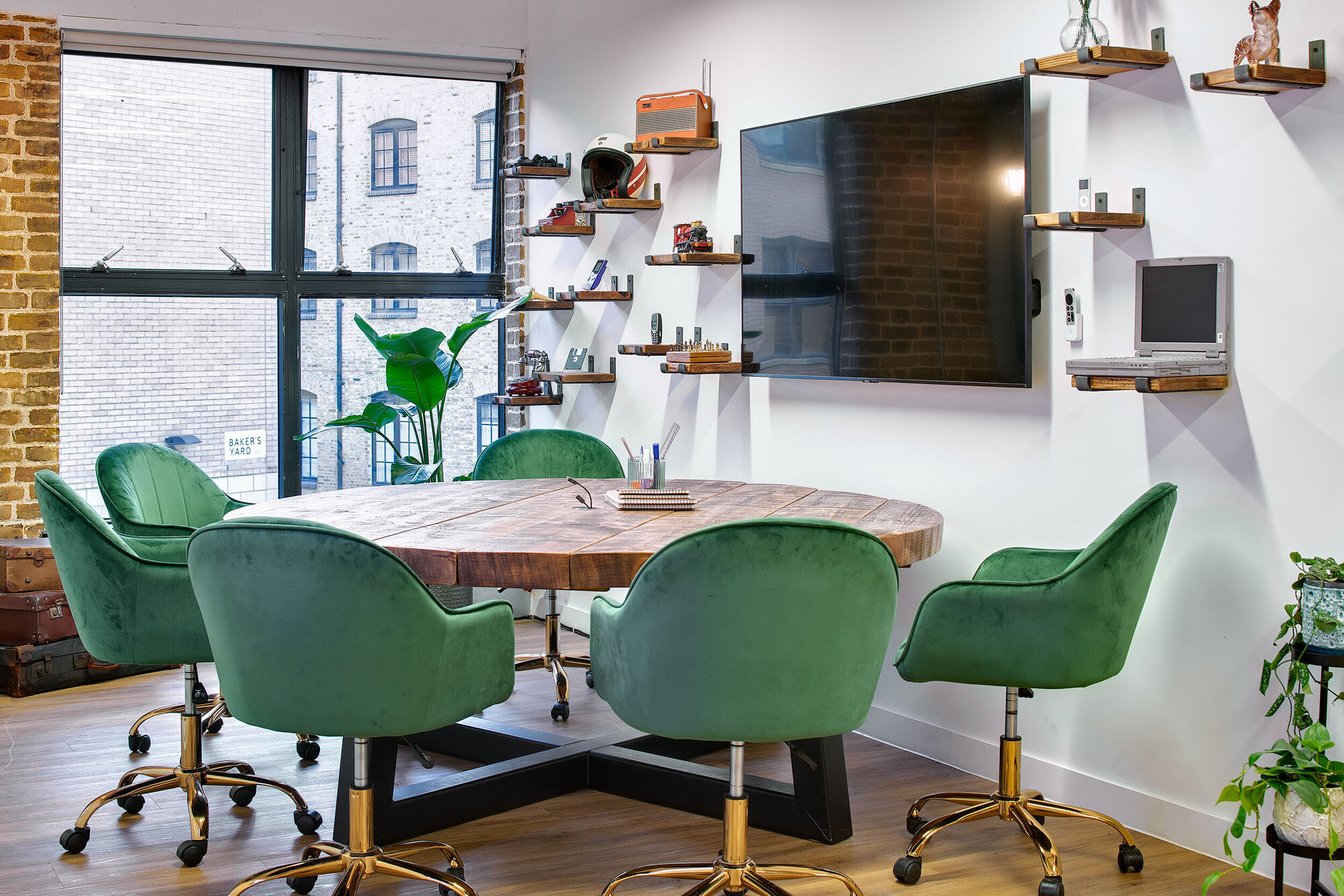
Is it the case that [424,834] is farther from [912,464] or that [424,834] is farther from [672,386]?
[672,386]

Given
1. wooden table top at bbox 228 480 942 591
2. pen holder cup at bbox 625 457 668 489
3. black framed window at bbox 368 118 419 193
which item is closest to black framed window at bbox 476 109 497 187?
black framed window at bbox 368 118 419 193

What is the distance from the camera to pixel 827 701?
2525mm

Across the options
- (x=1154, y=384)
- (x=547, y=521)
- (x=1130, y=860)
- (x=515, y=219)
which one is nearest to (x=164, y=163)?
(x=515, y=219)

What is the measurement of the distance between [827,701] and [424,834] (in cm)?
139

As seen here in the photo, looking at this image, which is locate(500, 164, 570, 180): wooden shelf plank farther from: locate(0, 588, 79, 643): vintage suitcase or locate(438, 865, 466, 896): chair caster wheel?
locate(438, 865, 466, 896): chair caster wheel

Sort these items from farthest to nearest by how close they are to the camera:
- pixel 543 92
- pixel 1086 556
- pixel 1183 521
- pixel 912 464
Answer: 1. pixel 543 92
2. pixel 912 464
3. pixel 1183 521
4. pixel 1086 556

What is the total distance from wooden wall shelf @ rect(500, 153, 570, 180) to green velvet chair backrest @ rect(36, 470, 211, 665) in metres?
3.10

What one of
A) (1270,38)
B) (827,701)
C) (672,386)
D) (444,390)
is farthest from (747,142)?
(827,701)

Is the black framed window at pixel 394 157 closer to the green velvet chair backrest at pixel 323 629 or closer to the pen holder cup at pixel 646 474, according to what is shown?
the pen holder cup at pixel 646 474

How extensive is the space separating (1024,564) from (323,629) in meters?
1.96

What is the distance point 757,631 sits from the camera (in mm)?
2441

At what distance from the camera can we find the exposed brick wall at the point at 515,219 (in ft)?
20.6

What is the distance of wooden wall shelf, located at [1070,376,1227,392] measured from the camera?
120 inches

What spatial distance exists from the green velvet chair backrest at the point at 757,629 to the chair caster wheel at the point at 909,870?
2.21ft
